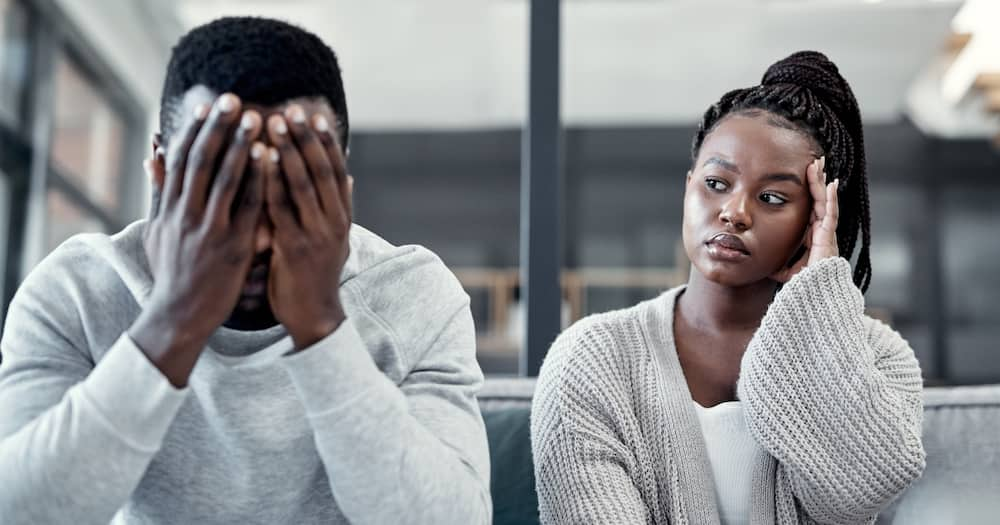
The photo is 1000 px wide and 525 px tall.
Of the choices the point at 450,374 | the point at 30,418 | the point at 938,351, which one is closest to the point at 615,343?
the point at 450,374

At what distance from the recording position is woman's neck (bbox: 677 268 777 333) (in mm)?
1378

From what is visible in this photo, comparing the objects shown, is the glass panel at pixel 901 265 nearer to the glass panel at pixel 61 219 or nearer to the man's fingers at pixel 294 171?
the glass panel at pixel 61 219

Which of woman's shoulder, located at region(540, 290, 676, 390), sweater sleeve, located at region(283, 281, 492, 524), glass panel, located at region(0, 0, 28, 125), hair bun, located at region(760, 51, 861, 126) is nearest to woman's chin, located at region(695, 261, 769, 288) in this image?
woman's shoulder, located at region(540, 290, 676, 390)

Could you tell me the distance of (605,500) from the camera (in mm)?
1187

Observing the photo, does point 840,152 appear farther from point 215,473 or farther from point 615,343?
point 215,473

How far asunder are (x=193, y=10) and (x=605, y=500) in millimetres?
4560

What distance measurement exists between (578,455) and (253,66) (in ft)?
1.99

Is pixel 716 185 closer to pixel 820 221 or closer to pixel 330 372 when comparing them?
pixel 820 221

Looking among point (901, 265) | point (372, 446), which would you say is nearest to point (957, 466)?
point (372, 446)

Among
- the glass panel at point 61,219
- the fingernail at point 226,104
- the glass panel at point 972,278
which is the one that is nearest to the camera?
the fingernail at point 226,104

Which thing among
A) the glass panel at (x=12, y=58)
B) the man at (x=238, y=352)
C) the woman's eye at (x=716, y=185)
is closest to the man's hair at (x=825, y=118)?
the woman's eye at (x=716, y=185)

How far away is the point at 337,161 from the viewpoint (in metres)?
0.84

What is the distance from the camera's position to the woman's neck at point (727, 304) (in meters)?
1.38

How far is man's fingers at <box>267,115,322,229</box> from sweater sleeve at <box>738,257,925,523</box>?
648 mm
